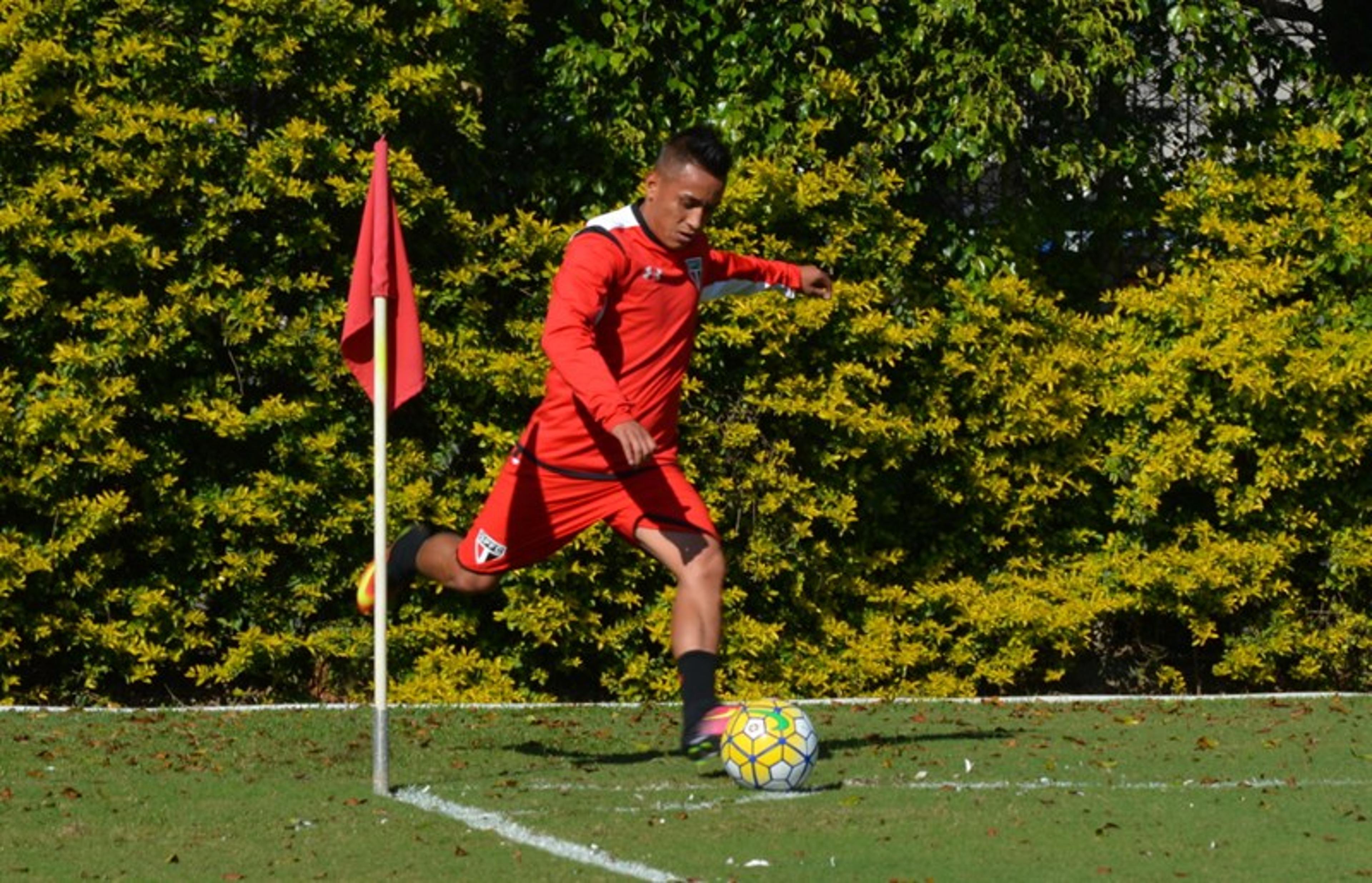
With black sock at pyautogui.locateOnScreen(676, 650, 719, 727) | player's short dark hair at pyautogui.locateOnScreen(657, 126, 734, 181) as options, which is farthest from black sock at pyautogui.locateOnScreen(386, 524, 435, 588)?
player's short dark hair at pyautogui.locateOnScreen(657, 126, 734, 181)

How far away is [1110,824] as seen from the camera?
671cm

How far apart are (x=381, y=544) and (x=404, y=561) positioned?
3.91 feet

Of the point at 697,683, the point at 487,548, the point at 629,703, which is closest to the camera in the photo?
the point at 697,683

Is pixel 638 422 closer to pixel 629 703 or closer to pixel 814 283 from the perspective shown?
pixel 814 283

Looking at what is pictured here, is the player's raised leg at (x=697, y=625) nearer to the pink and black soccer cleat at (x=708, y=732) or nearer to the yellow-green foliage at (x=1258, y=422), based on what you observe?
the pink and black soccer cleat at (x=708, y=732)

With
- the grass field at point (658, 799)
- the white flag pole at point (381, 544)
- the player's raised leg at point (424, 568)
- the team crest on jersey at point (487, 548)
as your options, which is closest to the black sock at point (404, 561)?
the player's raised leg at point (424, 568)

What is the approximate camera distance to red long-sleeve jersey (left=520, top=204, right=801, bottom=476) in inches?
303

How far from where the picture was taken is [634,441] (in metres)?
7.05

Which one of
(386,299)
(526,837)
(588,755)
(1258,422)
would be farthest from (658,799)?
(1258,422)

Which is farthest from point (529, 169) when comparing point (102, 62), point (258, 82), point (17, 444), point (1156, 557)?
point (1156, 557)

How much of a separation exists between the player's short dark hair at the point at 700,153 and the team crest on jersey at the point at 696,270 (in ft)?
1.14

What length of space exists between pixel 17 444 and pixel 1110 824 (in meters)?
5.87

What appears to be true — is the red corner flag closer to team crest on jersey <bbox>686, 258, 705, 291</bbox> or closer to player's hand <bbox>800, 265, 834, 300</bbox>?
team crest on jersey <bbox>686, 258, 705, 291</bbox>

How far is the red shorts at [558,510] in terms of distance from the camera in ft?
26.2
